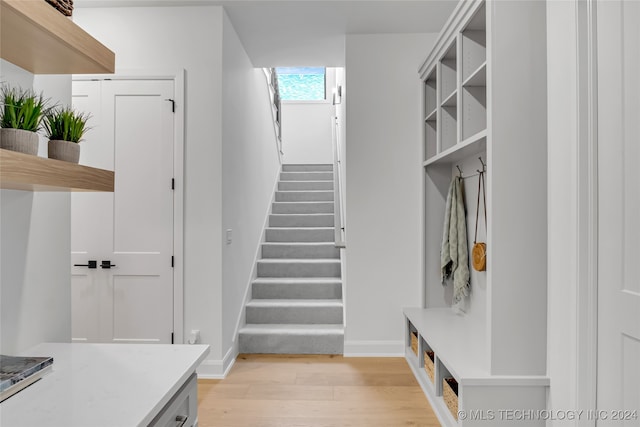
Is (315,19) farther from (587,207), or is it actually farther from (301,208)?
(301,208)

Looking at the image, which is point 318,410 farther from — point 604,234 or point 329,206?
point 329,206

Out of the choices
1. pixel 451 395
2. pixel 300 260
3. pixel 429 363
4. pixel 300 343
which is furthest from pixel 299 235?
pixel 451 395

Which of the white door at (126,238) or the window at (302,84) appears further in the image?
the window at (302,84)

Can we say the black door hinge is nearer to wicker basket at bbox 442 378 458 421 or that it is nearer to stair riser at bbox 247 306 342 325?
stair riser at bbox 247 306 342 325

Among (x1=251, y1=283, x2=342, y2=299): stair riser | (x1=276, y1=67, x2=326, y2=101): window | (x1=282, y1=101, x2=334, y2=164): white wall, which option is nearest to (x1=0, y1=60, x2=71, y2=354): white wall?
(x1=251, y1=283, x2=342, y2=299): stair riser

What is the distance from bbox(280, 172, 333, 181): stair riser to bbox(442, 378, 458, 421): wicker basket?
4.32 m

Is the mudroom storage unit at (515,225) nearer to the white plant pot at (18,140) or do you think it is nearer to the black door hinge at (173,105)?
the white plant pot at (18,140)

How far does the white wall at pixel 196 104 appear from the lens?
304 cm

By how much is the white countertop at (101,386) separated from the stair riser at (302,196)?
4406 mm

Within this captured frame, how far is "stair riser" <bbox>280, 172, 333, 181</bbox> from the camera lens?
21.0ft

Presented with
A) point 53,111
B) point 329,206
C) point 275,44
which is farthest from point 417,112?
point 53,111

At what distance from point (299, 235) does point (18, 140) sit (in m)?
→ 3.84

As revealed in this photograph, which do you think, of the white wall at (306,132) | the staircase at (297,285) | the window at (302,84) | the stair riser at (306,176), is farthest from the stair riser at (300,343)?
the window at (302,84)

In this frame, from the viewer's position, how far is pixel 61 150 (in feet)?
4.03
